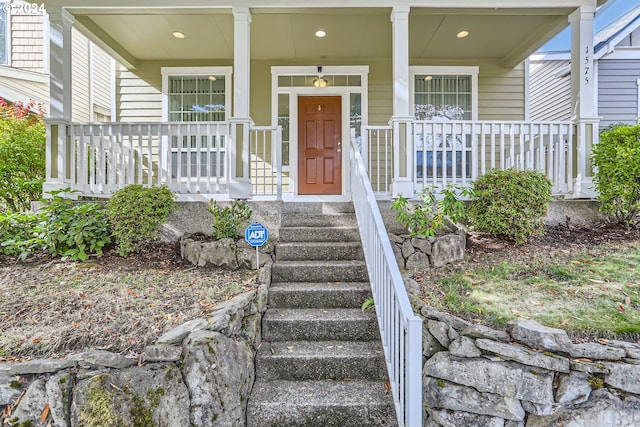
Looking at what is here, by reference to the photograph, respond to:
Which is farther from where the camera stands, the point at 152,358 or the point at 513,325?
the point at 513,325

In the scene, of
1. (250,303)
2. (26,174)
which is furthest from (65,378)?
(26,174)

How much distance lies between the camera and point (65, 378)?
6.70 feet

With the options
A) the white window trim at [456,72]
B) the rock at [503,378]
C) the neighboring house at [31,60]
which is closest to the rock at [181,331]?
the rock at [503,378]

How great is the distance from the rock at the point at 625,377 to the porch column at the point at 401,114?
277cm

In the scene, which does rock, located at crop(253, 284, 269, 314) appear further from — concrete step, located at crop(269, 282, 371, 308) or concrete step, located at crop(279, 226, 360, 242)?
concrete step, located at crop(279, 226, 360, 242)

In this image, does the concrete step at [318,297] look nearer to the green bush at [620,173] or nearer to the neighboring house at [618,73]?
the green bush at [620,173]

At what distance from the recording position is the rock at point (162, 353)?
2.17m

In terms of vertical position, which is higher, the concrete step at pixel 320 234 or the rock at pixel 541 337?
the concrete step at pixel 320 234

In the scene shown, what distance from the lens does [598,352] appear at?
2256 mm

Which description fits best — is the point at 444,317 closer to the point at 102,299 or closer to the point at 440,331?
the point at 440,331

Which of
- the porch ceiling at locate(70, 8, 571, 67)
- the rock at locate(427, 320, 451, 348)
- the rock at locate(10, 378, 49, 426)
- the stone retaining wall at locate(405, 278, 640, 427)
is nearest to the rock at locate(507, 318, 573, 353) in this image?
the stone retaining wall at locate(405, 278, 640, 427)

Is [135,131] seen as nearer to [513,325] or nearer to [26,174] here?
[26,174]

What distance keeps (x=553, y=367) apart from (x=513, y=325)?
308 mm

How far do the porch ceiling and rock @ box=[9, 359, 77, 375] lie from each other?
4.31 meters
